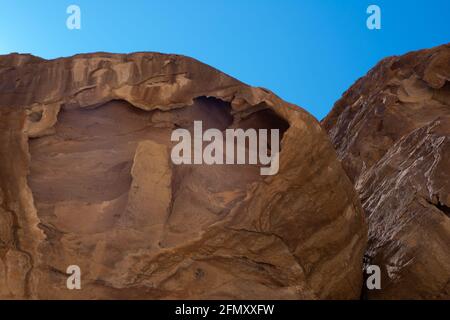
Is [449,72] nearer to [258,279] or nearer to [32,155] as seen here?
[258,279]

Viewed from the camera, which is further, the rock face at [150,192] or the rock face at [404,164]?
the rock face at [404,164]

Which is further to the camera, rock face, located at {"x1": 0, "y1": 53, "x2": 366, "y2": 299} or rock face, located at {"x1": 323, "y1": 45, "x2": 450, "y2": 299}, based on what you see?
rock face, located at {"x1": 323, "y1": 45, "x2": 450, "y2": 299}

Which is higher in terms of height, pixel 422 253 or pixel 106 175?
pixel 106 175

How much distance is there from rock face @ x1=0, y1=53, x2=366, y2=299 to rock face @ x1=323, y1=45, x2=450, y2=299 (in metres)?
1.10

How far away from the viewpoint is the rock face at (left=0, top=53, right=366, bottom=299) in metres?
5.72

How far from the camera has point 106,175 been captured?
6.27 metres

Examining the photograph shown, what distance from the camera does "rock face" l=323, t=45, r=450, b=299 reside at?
23.1ft

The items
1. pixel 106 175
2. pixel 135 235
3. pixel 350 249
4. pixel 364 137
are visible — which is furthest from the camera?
pixel 364 137

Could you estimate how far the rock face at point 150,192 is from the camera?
225 inches

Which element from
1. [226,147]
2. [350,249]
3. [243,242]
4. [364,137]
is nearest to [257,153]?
[226,147]

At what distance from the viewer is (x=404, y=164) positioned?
8.60 m

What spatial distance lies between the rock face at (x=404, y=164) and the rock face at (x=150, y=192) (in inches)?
43.1

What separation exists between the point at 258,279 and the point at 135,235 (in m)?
1.48

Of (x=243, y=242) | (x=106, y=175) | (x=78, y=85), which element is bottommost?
(x=243, y=242)
